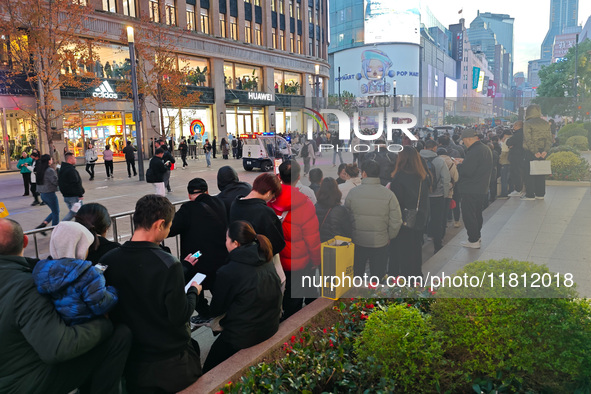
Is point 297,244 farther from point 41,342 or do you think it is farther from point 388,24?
point 388,24

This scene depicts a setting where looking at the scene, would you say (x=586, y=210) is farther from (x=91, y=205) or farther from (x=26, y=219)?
(x=26, y=219)

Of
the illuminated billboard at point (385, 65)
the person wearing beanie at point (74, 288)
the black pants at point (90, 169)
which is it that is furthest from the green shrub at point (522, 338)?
the illuminated billboard at point (385, 65)

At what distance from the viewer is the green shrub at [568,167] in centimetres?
452

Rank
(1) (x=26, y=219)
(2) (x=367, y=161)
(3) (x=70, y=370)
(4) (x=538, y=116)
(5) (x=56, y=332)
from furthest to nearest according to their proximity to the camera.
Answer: (1) (x=26, y=219) < (2) (x=367, y=161) < (4) (x=538, y=116) < (3) (x=70, y=370) < (5) (x=56, y=332)

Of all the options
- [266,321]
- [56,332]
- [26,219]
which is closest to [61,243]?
[56,332]

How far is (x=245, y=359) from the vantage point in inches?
141

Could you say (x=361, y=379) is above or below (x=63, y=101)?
below

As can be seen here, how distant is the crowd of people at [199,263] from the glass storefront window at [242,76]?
38118 millimetres

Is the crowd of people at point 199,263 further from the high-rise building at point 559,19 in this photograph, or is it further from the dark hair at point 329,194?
the high-rise building at point 559,19

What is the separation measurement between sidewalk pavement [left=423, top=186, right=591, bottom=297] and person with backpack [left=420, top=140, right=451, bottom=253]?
211 cm

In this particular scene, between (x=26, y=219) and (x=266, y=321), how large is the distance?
11.0 meters

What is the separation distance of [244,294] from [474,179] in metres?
4.15

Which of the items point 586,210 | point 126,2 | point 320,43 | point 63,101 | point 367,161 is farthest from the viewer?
A: point 320,43

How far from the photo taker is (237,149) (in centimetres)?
3456
